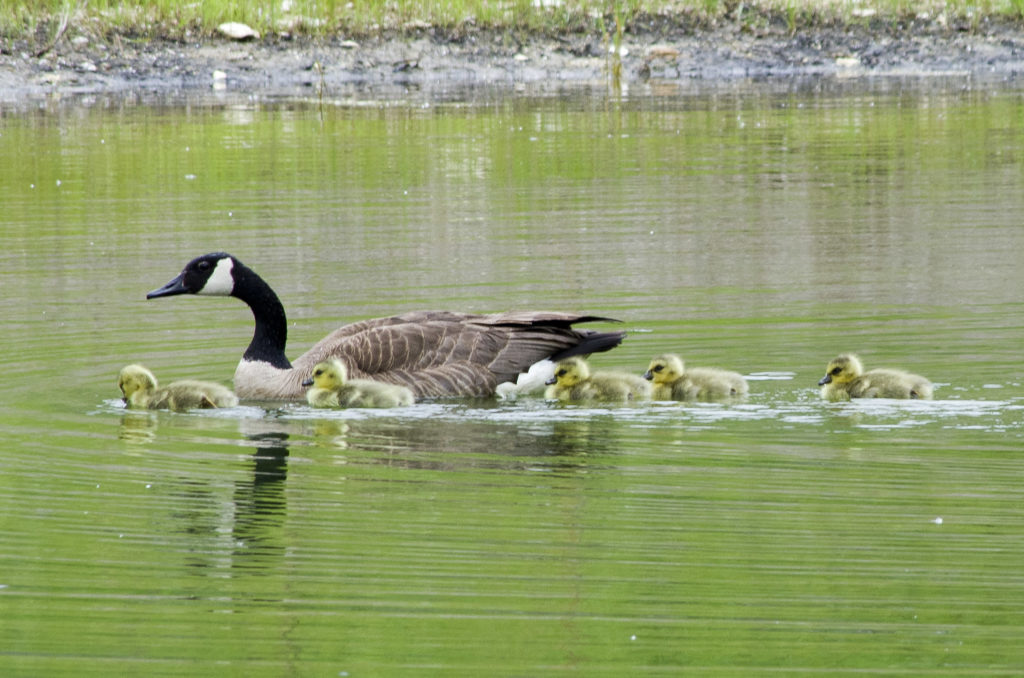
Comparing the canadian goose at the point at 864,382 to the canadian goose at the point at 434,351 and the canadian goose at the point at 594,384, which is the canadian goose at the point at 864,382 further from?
the canadian goose at the point at 434,351

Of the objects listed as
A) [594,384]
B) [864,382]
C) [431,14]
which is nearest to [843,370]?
[864,382]

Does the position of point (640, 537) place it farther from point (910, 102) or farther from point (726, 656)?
point (910, 102)

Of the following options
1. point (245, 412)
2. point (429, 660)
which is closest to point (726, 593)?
point (429, 660)

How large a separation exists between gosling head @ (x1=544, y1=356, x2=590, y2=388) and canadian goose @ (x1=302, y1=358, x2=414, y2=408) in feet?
2.72

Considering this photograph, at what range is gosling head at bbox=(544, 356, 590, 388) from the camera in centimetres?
945

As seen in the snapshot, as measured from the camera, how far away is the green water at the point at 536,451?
5430 mm

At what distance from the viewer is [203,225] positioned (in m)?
16.1

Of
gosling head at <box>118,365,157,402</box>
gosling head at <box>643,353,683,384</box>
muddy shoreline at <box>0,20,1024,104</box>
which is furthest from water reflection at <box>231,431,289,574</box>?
muddy shoreline at <box>0,20,1024,104</box>

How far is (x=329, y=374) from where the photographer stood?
9.39 m

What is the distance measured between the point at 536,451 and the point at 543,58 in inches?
1055

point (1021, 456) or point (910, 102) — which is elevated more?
point (910, 102)

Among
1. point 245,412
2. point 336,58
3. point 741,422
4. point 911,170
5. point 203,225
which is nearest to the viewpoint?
point 741,422

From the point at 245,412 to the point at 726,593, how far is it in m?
4.38

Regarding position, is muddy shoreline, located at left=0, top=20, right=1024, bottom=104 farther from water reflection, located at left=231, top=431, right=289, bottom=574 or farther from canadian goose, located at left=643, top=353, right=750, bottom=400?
water reflection, located at left=231, top=431, right=289, bottom=574
